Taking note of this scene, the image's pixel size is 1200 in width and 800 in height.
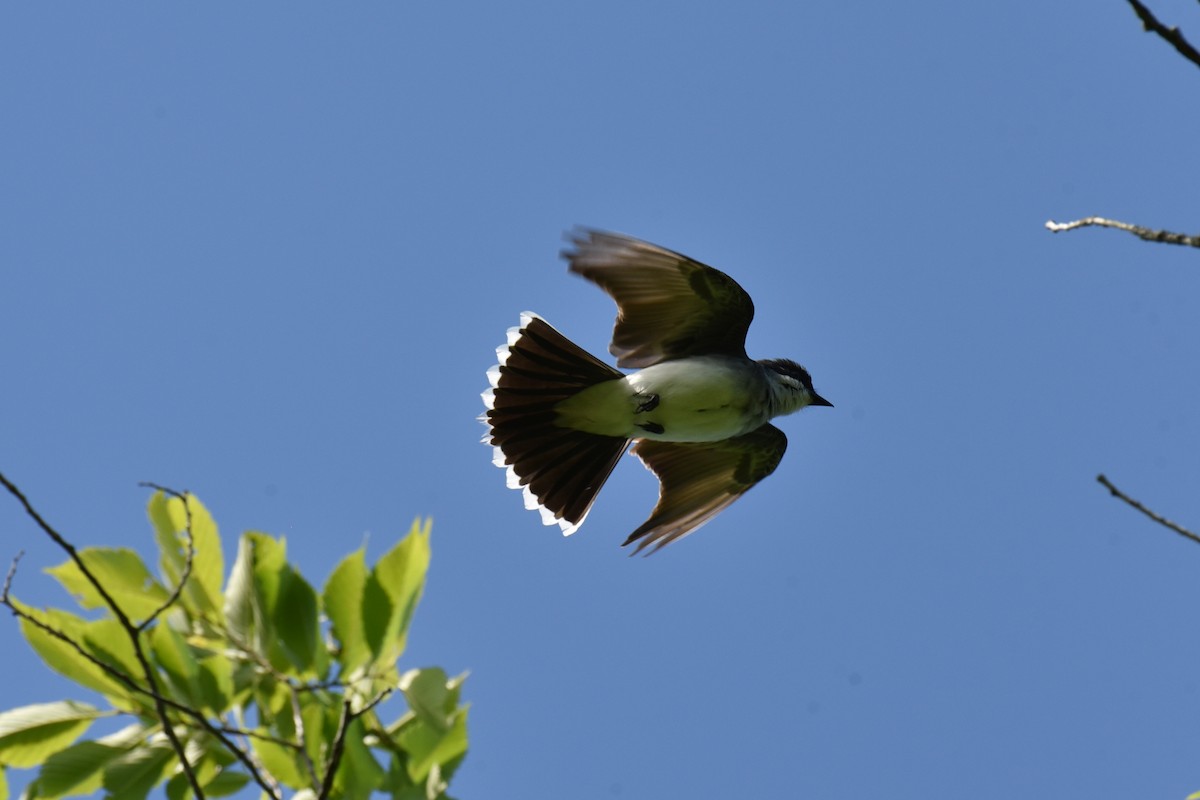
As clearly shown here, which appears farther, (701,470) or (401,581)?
(701,470)

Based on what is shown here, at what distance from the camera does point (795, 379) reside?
784 cm

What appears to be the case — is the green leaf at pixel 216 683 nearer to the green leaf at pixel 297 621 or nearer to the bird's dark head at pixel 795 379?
the green leaf at pixel 297 621

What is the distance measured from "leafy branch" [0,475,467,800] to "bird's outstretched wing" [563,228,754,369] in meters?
2.99

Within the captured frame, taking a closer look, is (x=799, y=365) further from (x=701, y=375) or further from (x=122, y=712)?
(x=122, y=712)

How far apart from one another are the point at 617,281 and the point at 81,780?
13.3 feet

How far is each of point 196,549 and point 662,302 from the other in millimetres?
3759

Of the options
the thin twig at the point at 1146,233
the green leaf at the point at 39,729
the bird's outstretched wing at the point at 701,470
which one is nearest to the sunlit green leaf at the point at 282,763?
the green leaf at the point at 39,729

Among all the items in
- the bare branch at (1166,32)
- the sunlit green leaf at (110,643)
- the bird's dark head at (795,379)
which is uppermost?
the bird's dark head at (795,379)

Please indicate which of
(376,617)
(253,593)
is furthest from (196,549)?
(376,617)

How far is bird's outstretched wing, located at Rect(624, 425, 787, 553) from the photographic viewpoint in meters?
7.91

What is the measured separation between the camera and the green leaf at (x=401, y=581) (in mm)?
3576

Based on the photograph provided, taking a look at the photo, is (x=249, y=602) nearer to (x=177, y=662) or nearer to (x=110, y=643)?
(x=177, y=662)

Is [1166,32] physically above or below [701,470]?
below

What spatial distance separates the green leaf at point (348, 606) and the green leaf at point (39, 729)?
0.69 metres
